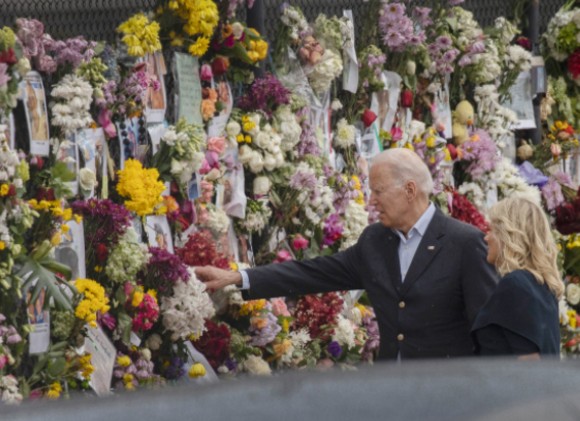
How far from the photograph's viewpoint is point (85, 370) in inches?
205

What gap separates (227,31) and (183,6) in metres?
0.30

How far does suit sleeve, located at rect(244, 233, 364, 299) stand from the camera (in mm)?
5652

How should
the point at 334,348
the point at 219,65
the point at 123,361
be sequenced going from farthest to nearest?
the point at 334,348 → the point at 219,65 → the point at 123,361

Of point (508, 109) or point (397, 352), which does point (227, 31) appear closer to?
point (397, 352)

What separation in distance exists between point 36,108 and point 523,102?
12.4 feet

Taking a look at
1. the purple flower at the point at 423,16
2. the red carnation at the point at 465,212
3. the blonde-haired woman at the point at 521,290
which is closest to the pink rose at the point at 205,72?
the blonde-haired woman at the point at 521,290

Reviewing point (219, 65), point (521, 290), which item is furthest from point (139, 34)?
point (521, 290)

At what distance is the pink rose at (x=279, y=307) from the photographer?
6141 mm

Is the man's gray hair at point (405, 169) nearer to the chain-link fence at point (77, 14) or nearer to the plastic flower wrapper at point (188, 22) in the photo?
the plastic flower wrapper at point (188, 22)

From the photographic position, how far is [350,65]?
683 centimetres

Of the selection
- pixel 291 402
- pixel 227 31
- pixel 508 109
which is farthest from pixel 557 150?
pixel 291 402

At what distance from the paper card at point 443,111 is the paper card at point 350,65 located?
2.58 feet

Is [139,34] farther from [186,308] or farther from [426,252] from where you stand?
[426,252]

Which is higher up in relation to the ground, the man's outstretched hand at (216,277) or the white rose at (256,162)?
the white rose at (256,162)
